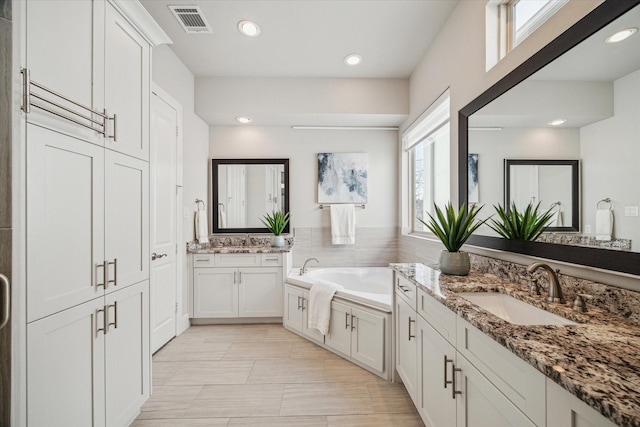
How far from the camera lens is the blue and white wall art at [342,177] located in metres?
3.68

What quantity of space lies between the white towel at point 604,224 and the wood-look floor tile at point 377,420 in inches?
54.9

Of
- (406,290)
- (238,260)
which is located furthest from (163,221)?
(406,290)

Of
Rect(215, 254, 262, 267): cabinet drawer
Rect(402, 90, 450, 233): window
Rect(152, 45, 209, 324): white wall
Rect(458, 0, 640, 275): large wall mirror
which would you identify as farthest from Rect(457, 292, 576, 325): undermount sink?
Rect(152, 45, 209, 324): white wall

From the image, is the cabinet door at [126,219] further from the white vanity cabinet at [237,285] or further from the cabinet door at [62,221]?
the white vanity cabinet at [237,285]

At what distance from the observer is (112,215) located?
146cm

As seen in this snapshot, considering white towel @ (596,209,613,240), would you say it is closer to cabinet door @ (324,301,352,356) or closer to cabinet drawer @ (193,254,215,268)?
cabinet door @ (324,301,352,356)

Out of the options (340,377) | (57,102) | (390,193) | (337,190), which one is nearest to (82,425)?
(57,102)

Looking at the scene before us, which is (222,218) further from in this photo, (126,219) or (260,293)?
(126,219)

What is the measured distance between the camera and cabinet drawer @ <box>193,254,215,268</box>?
127 inches

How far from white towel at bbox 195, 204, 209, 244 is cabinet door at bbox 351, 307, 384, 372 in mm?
1948

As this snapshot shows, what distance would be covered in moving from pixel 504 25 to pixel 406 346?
2103 millimetres

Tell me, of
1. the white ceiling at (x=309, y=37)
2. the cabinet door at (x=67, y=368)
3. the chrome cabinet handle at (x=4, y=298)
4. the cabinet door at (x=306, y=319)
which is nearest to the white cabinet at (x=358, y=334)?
the cabinet door at (x=306, y=319)

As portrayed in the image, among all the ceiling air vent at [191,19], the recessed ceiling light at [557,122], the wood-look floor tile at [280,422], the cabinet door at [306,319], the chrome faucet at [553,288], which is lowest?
the wood-look floor tile at [280,422]

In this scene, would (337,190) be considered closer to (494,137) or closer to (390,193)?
(390,193)
